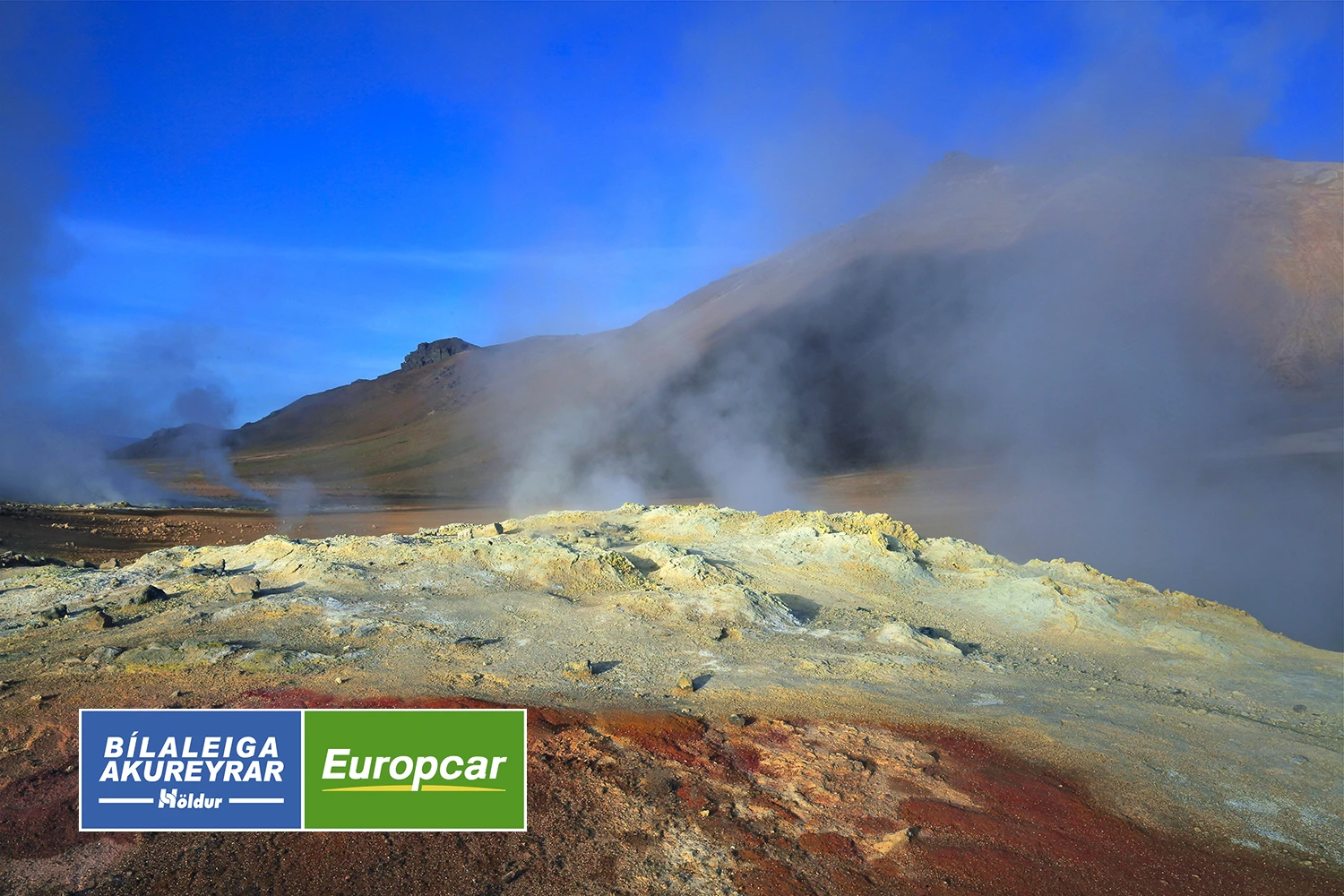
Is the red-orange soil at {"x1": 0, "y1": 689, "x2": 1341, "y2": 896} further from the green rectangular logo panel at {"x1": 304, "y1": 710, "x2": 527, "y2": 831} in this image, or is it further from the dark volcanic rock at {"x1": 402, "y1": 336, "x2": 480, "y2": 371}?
the dark volcanic rock at {"x1": 402, "y1": 336, "x2": 480, "y2": 371}

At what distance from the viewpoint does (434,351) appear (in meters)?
88.4

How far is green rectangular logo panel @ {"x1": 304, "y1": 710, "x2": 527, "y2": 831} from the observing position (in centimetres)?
396

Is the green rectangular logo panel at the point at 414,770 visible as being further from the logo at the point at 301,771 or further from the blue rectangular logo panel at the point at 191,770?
the blue rectangular logo panel at the point at 191,770

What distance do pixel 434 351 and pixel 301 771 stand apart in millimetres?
88886

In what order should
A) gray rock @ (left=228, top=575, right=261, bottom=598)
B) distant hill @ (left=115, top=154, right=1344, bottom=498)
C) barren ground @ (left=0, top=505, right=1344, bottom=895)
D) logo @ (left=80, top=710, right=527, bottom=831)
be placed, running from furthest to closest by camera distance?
distant hill @ (left=115, top=154, right=1344, bottom=498)
gray rock @ (left=228, top=575, right=261, bottom=598)
logo @ (left=80, top=710, right=527, bottom=831)
barren ground @ (left=0, top=505, right=1344, bottom=895)

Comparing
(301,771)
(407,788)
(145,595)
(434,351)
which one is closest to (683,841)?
(407,788)

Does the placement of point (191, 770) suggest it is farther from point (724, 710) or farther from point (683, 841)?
point (724, 710)

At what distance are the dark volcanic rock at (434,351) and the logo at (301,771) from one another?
86.1 m

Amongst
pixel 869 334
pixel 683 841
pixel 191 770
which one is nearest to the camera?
pixel 683 841

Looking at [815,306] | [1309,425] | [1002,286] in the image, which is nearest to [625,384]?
[815,306]

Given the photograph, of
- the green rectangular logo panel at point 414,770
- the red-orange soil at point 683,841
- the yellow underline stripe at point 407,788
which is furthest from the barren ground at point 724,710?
the yellow underline stripe at point 407,788

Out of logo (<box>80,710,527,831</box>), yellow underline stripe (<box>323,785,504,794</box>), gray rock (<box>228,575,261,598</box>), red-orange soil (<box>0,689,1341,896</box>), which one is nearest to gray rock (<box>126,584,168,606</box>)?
gray rock (<box>228,575,261,598</box>)

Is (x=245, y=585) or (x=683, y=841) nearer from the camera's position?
(x=683, y=841)

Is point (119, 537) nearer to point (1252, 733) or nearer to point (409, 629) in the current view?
point (409, 629)
